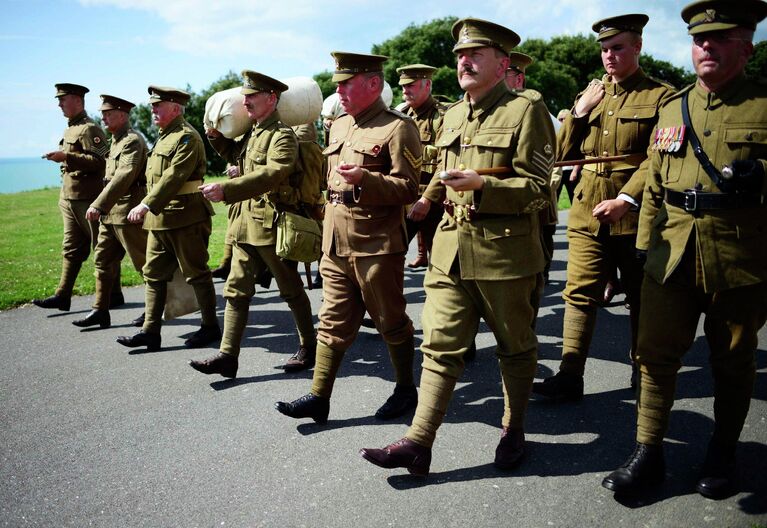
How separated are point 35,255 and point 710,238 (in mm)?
12067

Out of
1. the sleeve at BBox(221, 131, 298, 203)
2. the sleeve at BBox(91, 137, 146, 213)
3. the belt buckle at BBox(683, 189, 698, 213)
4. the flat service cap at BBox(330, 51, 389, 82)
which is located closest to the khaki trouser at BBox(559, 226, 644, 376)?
the belt buckle at BBox(683, 189, 698, 213)

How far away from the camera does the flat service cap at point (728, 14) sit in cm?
305

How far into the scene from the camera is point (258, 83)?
5098 millimetres

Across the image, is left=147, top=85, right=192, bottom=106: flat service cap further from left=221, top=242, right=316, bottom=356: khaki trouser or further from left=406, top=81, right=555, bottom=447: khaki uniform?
left=406, top=81, right=555, bottom=447: khaki uniform

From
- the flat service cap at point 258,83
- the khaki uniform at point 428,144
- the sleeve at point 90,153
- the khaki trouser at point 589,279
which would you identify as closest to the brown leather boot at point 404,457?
the khaki trouser at point 589,279

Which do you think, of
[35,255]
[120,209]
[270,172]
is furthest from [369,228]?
[35,255]

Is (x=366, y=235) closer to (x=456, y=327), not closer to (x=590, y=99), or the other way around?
(x=456, y=327)

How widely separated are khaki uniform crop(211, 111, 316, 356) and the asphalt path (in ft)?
1.83

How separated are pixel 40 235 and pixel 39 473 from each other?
42.4 ft

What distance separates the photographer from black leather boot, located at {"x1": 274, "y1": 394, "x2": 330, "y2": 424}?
4.20m

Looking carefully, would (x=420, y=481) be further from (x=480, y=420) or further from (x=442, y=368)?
(x=480, y=420)

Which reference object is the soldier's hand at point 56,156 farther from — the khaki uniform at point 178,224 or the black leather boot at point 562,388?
the black leather boot at point 562,388

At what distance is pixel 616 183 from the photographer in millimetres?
4383

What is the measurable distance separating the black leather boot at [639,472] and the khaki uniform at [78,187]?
20.8ft
